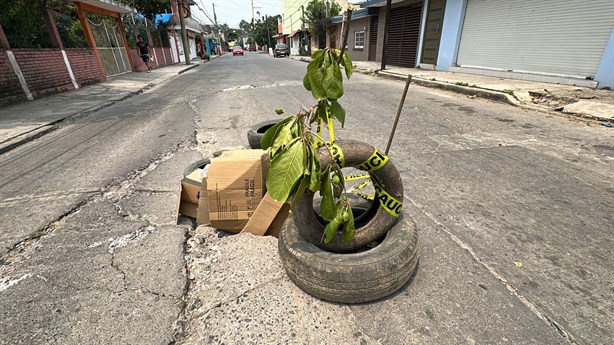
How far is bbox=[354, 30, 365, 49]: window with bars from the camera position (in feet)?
76.7

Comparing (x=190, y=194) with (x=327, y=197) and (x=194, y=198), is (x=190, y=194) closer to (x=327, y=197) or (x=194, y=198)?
(x=194, y=198)

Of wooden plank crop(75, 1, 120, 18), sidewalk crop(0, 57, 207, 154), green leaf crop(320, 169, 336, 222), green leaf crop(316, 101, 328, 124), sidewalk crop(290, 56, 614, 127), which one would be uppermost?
wooden plank crop(75, 1, 120, 18)

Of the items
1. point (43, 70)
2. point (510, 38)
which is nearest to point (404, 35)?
point (510, 38)

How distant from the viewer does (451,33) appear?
1320cm

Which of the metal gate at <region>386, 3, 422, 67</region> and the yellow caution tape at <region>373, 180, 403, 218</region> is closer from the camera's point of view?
the yellow caution tape at <region>373, 180, 403, 218</region>

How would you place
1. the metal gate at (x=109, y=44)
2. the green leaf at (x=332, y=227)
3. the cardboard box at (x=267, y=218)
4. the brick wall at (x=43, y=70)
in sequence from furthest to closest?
1. the metal gate at (x=109, y=44)
2. the brick wall at (x=43, y=70)
3. the cardboard box at (x=267, y=218)
4. the green leaf at (x=332, y=227)

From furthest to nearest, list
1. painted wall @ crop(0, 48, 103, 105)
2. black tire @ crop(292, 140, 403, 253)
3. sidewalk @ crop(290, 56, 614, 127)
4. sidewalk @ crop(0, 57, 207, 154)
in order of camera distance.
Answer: painted wall @ crop(0, 48, 103, 105)
sidewalk @ crop(290, 56, 614, 127)
sidewalk @ crop(0, 57, 207, 154)
black tire @ crop(292, 140, 403, 253)

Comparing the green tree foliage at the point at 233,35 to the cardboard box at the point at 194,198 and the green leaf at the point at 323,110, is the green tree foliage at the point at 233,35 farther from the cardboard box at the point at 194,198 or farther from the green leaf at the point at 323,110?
the green leaf at the point at 323,110

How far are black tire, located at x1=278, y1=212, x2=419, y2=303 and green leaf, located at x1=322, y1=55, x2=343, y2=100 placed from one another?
976 millimetres

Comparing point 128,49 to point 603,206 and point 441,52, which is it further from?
point 603,206

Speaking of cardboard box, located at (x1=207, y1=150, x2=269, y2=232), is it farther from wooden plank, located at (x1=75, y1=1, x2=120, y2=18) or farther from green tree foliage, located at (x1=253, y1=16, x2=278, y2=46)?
green tree foliage, located at (x1=253, y1=16, x2=278, y2=46)

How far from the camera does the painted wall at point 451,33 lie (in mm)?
12758

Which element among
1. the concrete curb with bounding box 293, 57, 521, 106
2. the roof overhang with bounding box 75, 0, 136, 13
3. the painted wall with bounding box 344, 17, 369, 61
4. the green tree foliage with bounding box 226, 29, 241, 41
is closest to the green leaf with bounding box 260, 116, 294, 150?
the concrete curb with bounding box 293, 57, 521, 106

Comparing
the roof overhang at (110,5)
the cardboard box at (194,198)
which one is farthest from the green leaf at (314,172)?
the roof overhang at (110,5)
